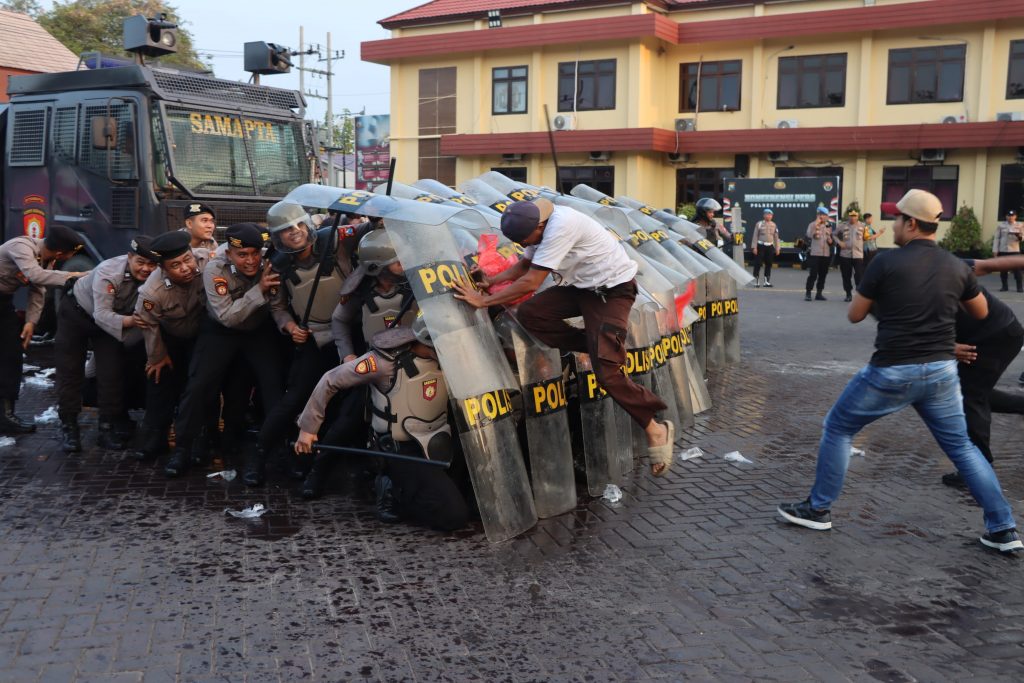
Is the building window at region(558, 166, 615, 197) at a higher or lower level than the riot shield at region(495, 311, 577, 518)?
higher

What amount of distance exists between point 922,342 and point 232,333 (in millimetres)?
4334

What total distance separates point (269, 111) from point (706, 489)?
728 cm

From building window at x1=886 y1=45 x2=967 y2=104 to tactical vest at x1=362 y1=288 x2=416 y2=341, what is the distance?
2794 centimetres

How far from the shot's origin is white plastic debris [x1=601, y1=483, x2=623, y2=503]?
6.21 m

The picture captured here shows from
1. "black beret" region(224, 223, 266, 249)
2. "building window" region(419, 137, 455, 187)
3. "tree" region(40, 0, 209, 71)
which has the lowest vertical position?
"black beret" region(224, 223, 266, 249)

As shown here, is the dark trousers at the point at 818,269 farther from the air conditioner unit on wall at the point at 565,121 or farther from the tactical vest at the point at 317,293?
the air conditioner unit on wall at the point at 565,121

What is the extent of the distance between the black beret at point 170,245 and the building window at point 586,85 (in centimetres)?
2815

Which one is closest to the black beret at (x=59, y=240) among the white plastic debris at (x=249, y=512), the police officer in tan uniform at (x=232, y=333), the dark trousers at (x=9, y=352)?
the dark trousers at (x=9, y=352)

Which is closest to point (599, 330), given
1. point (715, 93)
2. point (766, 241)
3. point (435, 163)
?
point (766, 241)

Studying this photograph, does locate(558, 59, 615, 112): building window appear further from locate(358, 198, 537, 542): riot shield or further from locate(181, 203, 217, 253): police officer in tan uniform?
locate(358, 198, 537, 542): riot shield

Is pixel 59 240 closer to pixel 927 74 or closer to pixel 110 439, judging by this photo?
pixel 110 439

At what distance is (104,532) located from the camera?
5527mm

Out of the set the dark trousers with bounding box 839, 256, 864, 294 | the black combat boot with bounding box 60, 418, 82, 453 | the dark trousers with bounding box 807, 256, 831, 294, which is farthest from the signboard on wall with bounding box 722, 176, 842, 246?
the black combat boot with bounding box 60, 418, 82, 453

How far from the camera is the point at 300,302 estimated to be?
21.7 ft
